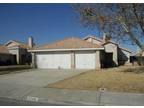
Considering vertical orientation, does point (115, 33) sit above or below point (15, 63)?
above

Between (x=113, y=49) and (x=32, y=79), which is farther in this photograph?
(x=113, y=49)

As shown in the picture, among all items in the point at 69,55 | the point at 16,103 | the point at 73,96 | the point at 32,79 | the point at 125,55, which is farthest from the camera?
the point at 125,55

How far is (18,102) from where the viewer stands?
9.43 metres

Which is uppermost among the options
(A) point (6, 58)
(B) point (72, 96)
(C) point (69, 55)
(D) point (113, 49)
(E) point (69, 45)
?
(E) point (69, 45)

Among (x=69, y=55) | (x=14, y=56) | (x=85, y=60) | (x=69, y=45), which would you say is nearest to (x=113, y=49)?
(x=69, y=45)

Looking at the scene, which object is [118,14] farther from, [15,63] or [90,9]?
[15,63]

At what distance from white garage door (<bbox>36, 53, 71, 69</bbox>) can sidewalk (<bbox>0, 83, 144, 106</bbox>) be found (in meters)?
17.0

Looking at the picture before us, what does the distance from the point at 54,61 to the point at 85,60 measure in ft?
13.1

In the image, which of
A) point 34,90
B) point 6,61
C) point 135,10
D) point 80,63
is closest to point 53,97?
point 34,90

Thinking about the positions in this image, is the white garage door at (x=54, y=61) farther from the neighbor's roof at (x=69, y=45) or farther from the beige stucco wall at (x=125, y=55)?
the beige stucco wall at (x=125, y=55)

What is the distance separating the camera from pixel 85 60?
27828mm

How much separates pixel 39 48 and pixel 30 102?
69.5ft

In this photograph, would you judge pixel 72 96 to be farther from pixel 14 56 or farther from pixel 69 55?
pixel 14 56

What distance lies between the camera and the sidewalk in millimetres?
8969
